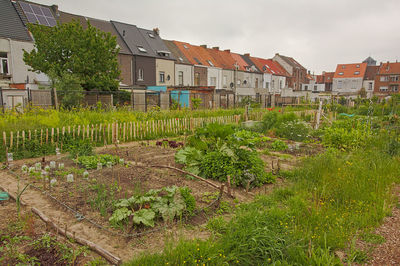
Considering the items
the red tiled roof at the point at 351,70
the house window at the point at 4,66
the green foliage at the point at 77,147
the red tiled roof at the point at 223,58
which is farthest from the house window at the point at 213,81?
the red tiled roof at the point at 351,70

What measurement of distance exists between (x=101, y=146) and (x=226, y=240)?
7676 millimetres

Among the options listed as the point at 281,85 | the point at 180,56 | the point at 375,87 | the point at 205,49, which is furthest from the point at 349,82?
the point at 180,56

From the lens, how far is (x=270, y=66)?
5225cm

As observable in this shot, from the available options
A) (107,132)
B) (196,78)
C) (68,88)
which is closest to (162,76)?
(196,78)

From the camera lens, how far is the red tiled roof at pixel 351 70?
59997mm

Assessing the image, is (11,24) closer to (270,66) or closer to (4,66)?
(4,66)

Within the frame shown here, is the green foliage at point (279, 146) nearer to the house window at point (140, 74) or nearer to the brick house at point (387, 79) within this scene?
the house window at point (140, 74)

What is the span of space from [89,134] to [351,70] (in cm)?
6613

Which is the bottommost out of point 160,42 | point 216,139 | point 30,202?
point 30,202

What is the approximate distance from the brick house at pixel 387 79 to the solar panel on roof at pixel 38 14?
61.1 m

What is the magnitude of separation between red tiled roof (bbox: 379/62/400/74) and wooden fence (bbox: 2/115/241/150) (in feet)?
198

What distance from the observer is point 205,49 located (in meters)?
40.8

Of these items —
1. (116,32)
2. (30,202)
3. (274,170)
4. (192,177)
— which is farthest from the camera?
(116,32)

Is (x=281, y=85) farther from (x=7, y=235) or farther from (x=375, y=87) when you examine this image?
(x=7, y=235)
